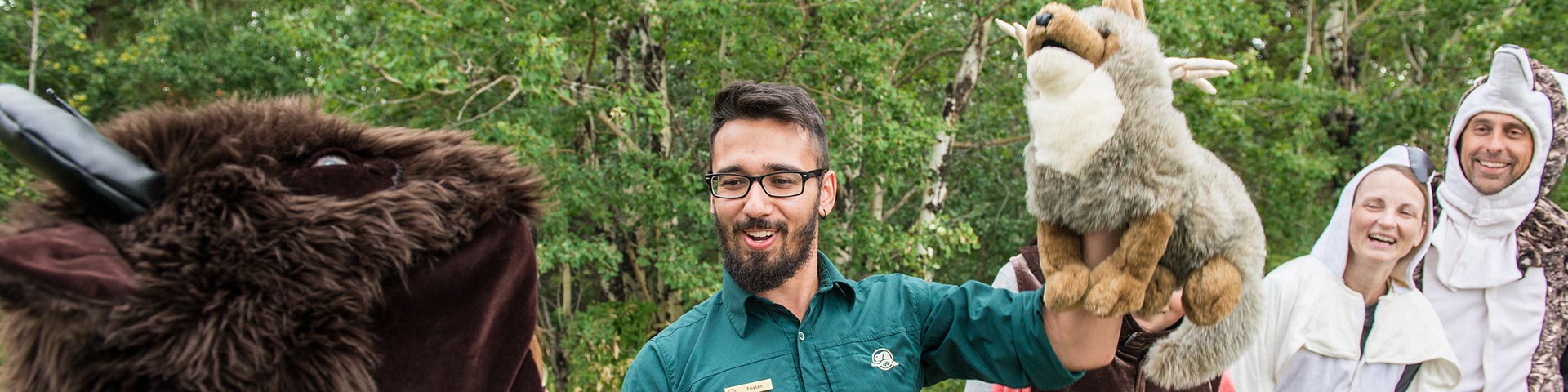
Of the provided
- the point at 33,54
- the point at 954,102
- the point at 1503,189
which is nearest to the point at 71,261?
the point at 1503,189

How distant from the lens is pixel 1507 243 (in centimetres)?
362

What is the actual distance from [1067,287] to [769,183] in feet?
2.51

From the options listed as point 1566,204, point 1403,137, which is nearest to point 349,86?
point 1403,137

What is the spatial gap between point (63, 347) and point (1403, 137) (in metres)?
10.8

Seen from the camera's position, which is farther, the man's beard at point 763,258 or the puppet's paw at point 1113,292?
the man's beard at point 763,258

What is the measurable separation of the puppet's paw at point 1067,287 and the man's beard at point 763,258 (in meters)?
0.66

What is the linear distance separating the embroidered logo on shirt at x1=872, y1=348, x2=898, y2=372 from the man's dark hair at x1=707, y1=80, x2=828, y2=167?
1.56 feet

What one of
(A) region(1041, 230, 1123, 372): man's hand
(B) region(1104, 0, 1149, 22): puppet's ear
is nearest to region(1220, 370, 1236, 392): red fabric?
(A) region(1041, 230, 1123, 372): man's hand

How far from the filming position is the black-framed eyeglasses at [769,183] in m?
2.04

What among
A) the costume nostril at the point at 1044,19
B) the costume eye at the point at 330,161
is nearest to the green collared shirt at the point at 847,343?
the costume nostril at the point at 1044,19

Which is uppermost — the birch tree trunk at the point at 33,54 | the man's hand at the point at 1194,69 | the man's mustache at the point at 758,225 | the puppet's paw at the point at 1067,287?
the man's hand at the point at 1194,69

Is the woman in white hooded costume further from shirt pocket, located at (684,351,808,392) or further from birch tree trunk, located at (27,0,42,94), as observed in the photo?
birch tree trunk, located at (27,0,42,94)

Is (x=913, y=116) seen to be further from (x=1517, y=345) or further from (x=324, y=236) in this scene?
(x=324, y=236)

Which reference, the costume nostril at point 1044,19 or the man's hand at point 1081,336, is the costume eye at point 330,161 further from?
the man's hand at point 1081,336
